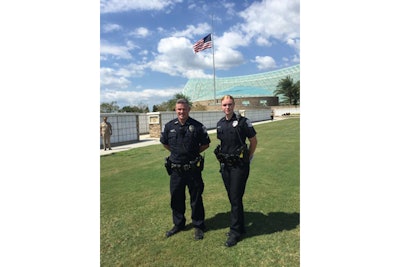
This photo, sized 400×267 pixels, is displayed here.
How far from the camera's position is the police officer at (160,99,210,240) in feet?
10.2

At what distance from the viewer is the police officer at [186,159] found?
310cm

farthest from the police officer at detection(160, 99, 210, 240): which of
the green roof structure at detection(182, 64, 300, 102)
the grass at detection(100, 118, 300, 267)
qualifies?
the green roof structure at detection(182, 64, 300, 102)

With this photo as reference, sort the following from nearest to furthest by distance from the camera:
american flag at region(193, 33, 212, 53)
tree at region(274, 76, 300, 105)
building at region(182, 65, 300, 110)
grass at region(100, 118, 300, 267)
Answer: grass at region(100, 118, 300, 267) → american flag at region(193, 33, 212, 53) → tree at region(274, 76, 300, 105) → building at region(182, 65, 300, 110)

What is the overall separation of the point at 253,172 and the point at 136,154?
198 inches

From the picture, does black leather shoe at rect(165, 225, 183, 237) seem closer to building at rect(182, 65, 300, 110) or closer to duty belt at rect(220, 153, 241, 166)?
duty belt at rect(220, 153, 241, 166)

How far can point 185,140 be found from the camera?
3.11 m

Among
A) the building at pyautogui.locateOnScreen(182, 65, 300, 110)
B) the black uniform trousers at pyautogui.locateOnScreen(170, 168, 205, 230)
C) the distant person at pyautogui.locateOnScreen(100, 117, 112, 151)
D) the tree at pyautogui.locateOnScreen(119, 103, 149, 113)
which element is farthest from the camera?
the building at pyautogui.locateOnScreen(182, 65, 300, 110)

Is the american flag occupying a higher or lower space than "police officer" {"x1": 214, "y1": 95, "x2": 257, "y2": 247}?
higher

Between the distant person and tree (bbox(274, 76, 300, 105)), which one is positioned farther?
tree (bbox(274, 76, 300, 105))

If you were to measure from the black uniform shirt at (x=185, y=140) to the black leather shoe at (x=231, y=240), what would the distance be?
1.08 metres

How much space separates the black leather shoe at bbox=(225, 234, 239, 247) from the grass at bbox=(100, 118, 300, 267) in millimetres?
49

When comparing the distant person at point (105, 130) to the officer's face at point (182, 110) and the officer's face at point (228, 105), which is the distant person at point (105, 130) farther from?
the officer's face at point (228, 105)

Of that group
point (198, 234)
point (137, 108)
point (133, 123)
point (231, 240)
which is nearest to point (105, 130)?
point (133, 123)

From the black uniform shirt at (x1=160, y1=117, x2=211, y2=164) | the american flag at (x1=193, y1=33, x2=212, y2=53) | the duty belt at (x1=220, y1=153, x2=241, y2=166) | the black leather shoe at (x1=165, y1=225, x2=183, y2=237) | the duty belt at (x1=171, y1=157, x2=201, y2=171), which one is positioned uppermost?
the american flag at (x1=193, y1=33, x2=212, y2=53)
